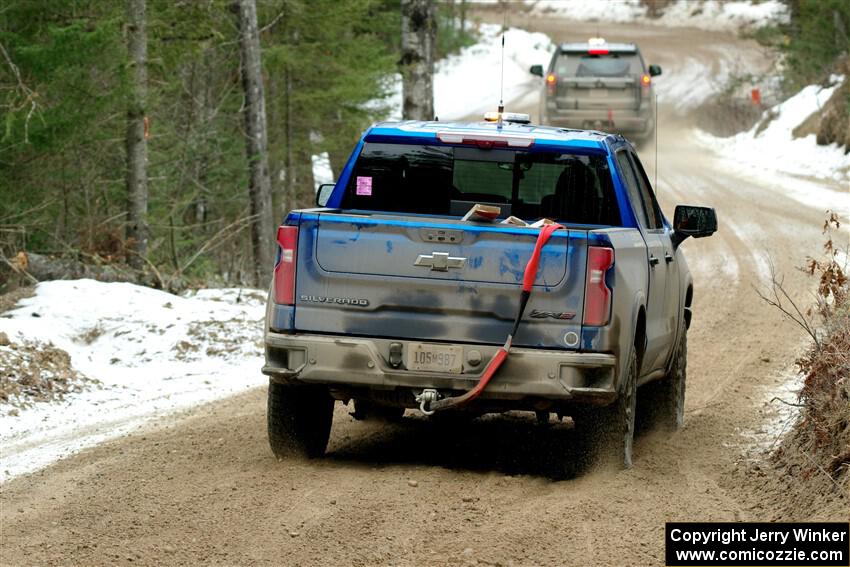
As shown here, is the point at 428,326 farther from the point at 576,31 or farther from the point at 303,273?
the point at 576,31

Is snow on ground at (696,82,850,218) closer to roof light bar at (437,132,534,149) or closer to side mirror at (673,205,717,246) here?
side mirror at (673,205,717,246)

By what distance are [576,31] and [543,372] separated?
54446mm

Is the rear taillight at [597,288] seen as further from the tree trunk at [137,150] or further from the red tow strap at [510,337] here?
the tree trunk at [137,150]

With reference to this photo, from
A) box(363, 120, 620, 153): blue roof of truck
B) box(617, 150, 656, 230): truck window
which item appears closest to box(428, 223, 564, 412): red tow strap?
box(363, 120, 620, 153): blue roof of truck

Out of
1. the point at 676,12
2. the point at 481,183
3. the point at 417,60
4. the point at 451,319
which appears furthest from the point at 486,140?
the point at 676,12

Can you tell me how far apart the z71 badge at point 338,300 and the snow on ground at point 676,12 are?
54558 mm

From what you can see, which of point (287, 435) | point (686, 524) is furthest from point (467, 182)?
point (686, 524)

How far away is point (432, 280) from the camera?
7.48 metres

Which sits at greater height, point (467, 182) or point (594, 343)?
point (467, 182)

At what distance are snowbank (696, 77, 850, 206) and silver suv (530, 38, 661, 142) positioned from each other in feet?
8.99

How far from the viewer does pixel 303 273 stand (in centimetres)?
766

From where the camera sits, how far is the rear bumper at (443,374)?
7.40 metres

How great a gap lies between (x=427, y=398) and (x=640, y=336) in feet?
4.64

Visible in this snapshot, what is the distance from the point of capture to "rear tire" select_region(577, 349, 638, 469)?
782 centimetres
